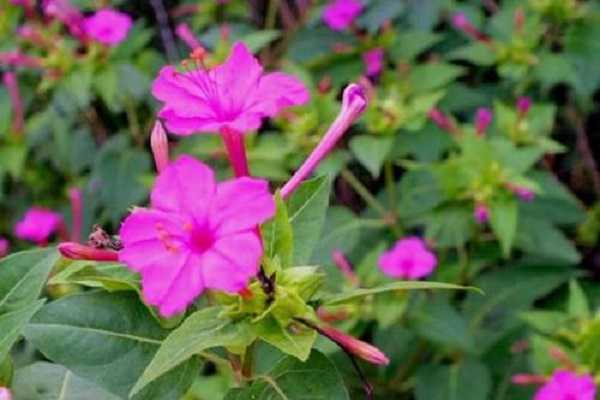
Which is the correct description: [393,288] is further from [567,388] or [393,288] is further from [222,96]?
[567,388]

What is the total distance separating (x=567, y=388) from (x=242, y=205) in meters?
0.84

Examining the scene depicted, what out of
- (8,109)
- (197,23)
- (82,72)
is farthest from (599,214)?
(8,109)

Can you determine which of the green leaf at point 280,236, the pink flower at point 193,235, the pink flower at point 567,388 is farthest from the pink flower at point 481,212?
the pink flower at point 193,235

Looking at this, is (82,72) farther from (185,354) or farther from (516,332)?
(185,354)

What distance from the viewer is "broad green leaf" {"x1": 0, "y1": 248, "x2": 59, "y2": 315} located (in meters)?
1.02

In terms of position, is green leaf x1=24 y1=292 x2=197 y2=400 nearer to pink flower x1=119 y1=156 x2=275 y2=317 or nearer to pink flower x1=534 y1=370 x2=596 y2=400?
pink flower x1=119 y1=156 x2=275 y2=317

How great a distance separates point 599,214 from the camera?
261 centimetres

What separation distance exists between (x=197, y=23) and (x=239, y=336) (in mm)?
1828

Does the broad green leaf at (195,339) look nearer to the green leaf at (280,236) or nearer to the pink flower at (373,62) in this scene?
the green leaf at (280,236)

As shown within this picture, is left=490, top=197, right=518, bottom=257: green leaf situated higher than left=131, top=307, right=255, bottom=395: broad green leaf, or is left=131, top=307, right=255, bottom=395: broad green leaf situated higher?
left=131, top=307, right=255, bottom=395: broad green leaf

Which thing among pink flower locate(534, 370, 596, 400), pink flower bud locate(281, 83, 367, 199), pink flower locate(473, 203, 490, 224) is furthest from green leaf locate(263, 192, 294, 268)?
pink flower locate(473, 203, 490, 224)

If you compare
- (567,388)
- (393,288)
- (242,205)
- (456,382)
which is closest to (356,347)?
(393,288)

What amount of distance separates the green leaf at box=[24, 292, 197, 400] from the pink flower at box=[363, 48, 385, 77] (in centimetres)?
143

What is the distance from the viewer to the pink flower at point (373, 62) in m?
2.35
